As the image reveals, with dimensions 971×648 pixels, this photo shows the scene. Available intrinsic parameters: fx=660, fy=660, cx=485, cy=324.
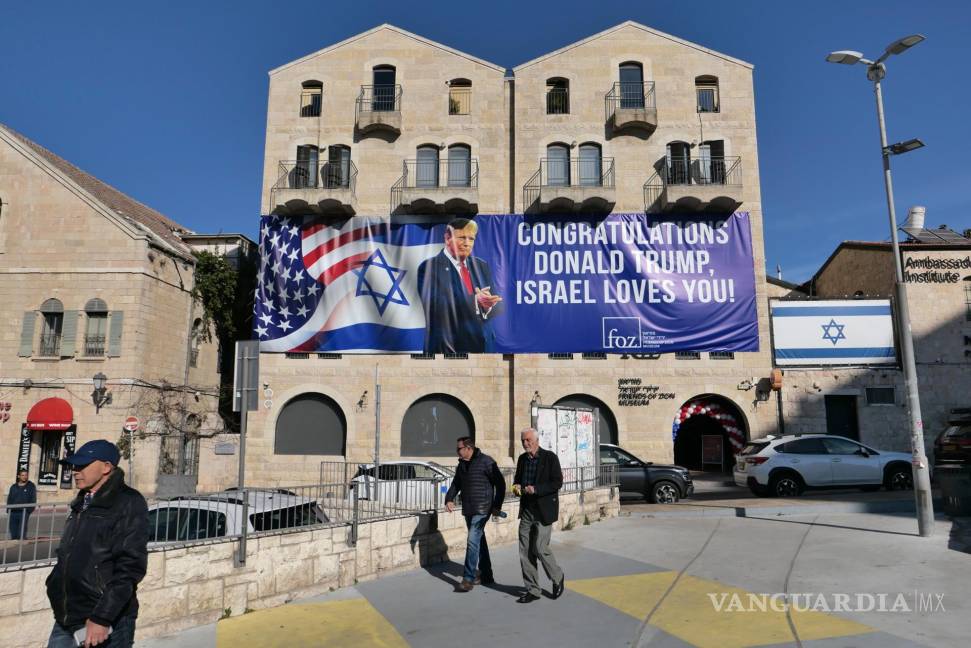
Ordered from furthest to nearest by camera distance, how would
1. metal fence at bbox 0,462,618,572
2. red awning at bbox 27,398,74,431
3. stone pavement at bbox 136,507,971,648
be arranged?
1. red awning at bbox 27,398,74,431
2. stone pavement at bbox 136,507,971,648
3. metal fence at bbox 0,462,618,572

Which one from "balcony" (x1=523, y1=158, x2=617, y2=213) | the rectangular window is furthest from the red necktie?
the rectangular window

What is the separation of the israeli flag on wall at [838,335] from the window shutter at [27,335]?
27831 mm

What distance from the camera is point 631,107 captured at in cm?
2744

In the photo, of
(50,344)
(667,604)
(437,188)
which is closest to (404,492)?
→ (667,604)

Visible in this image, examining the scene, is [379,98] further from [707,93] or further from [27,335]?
[27,335]

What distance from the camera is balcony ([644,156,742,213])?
84.6ft

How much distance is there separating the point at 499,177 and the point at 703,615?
885 inches

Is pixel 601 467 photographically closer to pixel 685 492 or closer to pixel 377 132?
pixel 685 492

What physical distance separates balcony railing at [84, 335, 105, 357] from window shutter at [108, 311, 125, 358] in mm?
456

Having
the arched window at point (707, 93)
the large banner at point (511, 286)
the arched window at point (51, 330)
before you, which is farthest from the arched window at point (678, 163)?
the arched window at point (51, 330)

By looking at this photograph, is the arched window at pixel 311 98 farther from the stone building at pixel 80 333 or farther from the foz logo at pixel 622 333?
the foz logo at pixel 622 333

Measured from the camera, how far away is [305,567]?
802cm

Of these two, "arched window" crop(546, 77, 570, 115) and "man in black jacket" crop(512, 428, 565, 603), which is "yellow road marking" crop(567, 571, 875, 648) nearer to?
"man in black jacket" crop(512, 428, 565, 603)

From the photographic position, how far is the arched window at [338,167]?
90.4 ft
